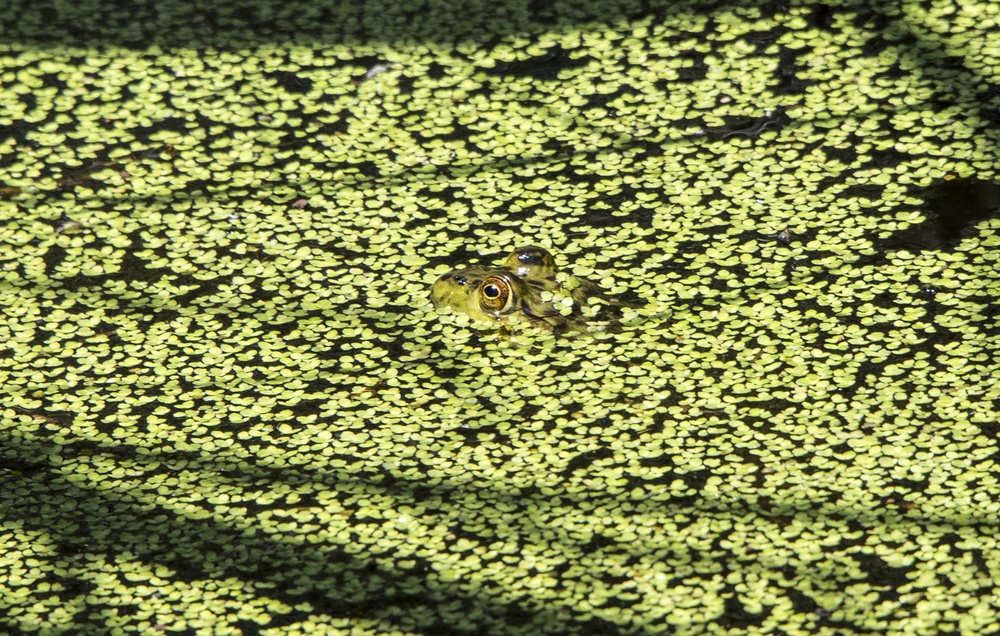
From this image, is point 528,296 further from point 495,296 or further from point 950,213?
point 950,213

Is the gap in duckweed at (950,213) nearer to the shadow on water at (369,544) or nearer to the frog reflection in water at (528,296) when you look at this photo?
the frog reflection in water at (528,296)

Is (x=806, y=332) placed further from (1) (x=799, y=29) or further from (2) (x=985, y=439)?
(1) (x=799, y=29)

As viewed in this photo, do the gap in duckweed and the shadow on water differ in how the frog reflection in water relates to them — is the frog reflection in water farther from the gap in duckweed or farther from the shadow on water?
the gap in duckweed

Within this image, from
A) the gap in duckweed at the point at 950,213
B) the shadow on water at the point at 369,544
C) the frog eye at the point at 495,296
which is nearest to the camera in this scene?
the shadow on water at the point at 369,544

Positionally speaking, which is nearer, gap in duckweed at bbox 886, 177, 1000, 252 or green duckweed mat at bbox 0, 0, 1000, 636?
green duckweed mat at bbox 0, 0, 1000, 636

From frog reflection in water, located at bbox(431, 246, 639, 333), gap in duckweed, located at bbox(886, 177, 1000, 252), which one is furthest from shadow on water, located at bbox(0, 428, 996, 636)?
gap in duckweed, located at bbox(886, 177, 1000, 252)

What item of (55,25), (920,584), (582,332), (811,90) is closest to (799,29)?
(811,90)

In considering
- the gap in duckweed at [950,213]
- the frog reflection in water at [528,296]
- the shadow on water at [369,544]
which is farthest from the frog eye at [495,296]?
the gap in duckweed at [950,213]

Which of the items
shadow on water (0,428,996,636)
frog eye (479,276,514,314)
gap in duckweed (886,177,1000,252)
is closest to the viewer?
shadow on water (0,428,996,636)
